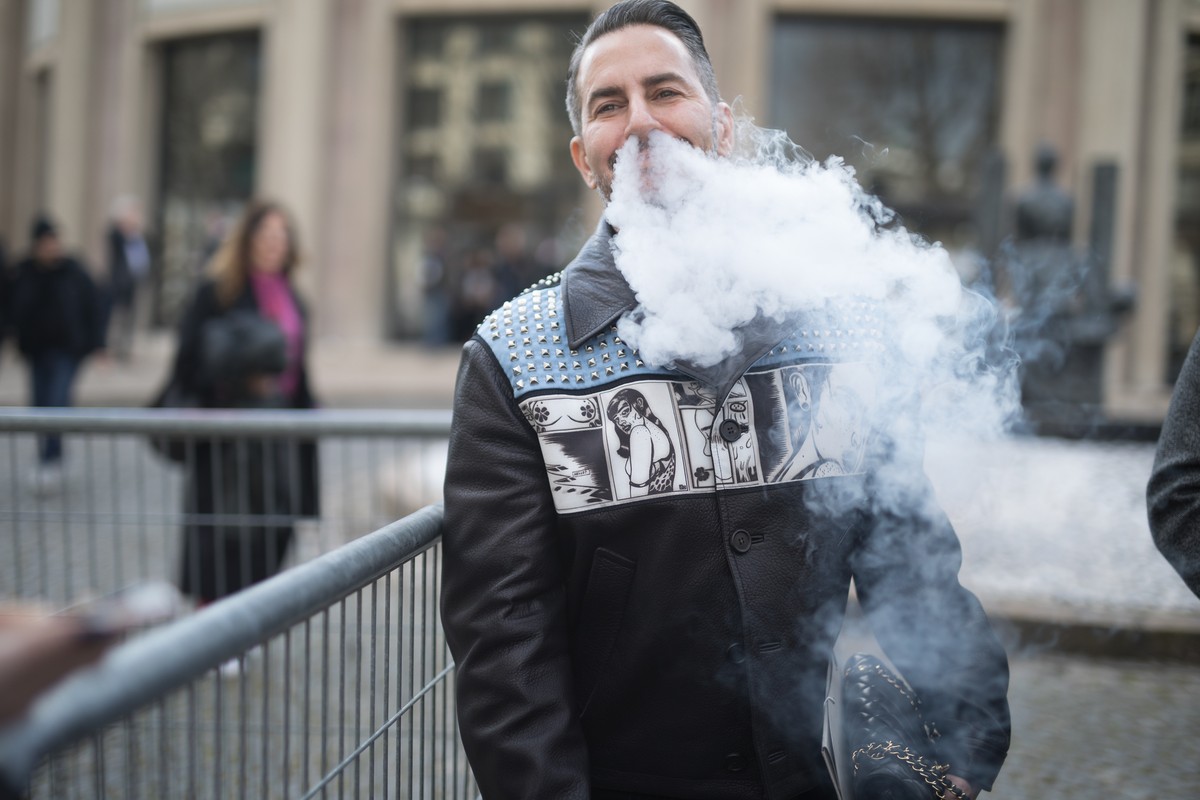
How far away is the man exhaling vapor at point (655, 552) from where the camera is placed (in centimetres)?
160

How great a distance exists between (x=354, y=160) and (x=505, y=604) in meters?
16.5

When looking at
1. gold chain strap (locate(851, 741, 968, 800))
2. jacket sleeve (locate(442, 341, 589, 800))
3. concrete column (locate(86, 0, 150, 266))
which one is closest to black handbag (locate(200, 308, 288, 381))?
jacket sleeve (locate(442, 341, 589, 800))

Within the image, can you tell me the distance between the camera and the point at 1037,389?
379 inches

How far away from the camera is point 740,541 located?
162 centimetres

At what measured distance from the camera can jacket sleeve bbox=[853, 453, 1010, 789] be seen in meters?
1.71

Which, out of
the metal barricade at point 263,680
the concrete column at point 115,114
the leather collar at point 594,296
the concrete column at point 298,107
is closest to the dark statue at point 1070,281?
the leather collar at point 594,296

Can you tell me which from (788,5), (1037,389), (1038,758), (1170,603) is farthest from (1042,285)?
(788,5)

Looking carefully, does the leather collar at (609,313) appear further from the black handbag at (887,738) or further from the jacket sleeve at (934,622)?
the black handbag at (887,738)

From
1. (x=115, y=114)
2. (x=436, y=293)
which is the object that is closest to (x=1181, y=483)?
(x=436, y=293)

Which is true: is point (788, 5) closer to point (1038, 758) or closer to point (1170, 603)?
point (1170, 603)

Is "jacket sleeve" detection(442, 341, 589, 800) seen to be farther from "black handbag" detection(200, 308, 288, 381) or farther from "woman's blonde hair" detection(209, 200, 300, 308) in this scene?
"woman's blonde hair" detection(209, 200, 300, 308)

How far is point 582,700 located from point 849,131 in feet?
52.3

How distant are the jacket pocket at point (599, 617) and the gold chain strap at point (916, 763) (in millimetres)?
426

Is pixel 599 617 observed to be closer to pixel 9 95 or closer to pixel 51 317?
pixel 51 317
